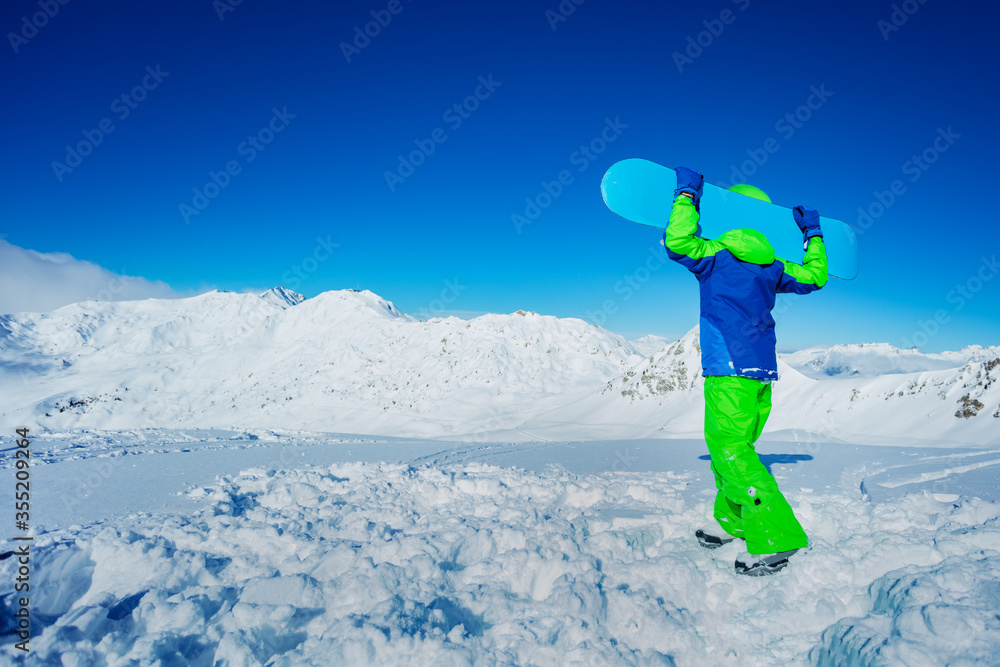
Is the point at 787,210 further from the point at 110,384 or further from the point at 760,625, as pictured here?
the point at 110,384

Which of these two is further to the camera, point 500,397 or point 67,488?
point 500,397

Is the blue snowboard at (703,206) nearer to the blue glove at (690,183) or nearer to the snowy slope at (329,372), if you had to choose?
the blue glove at (690,183)

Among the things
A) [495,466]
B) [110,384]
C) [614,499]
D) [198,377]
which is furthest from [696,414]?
[110,384]

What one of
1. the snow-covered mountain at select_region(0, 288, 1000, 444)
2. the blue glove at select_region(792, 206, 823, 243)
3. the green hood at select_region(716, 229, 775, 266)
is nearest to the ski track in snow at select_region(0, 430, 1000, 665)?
the green hood at select_region(716, 229, 775, 266)

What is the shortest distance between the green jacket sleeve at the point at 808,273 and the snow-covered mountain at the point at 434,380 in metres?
6.63

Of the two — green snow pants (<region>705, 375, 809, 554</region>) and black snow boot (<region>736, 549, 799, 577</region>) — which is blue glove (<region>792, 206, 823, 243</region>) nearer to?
green snow pants (<region>705, 375, 809, 554</region>)

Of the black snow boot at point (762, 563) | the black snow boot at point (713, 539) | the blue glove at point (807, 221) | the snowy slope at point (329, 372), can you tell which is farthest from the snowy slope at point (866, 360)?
the black snow boot at point (762, 563)

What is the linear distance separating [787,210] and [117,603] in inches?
207

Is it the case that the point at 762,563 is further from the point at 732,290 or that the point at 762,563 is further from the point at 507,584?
the point at 732,290

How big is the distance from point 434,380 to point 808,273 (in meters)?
19.0

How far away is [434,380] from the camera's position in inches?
843

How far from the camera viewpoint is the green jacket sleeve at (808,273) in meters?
3.33

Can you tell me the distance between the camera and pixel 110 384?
2695cm

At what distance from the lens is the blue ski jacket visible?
2.89 meters
